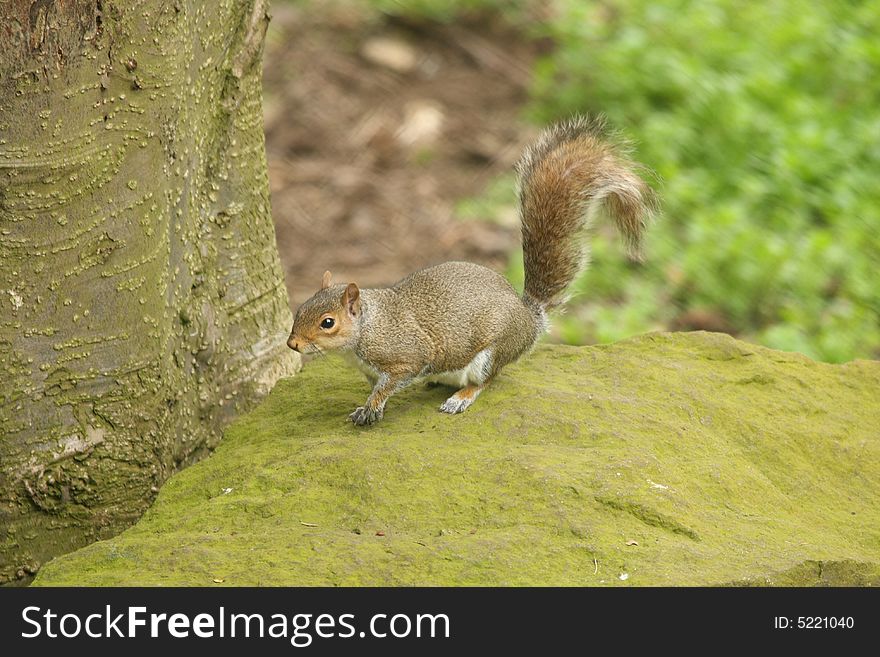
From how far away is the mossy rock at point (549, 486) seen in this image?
2752 mm

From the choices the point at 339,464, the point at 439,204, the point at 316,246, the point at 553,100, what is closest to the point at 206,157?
the point at 339,464

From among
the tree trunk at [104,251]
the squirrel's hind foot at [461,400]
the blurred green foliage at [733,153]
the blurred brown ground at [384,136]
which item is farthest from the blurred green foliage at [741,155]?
the tree trunk at [104,251]

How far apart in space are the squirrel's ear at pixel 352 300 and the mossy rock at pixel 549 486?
324mm

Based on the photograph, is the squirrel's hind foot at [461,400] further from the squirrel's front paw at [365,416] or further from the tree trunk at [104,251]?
the tree trunk at [104,251]

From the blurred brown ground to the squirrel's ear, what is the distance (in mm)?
2448

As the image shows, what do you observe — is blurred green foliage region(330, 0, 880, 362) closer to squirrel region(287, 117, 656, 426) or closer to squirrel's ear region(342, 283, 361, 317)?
squirrel region(287, 117, 656, 426)

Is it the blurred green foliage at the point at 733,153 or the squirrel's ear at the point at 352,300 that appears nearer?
the squirrel's ear at the point at 352,300

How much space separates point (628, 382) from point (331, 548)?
1.26m

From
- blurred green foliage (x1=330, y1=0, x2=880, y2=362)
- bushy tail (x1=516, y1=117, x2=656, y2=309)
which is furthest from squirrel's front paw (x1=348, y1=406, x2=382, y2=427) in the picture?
blurred green foliage (x1=330, y1=0, x2=880, y2=362)

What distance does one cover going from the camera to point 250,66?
3619 mm

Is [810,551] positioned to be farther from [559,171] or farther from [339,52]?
[339,52]

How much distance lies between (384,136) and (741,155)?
2.09 m

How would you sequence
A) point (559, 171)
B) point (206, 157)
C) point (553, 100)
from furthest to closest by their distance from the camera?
point (553, 100) → point (559, 171) → point (206, 157)

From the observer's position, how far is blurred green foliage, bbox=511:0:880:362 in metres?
5.71
